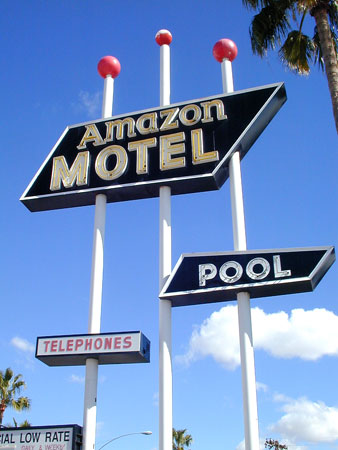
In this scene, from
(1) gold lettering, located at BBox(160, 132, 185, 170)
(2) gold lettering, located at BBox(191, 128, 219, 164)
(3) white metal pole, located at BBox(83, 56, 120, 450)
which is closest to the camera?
(3) white metal pole, located at BBox(83, 56, 120, 450)

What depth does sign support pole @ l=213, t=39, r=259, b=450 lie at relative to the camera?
12.6 m

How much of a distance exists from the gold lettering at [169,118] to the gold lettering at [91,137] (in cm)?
191

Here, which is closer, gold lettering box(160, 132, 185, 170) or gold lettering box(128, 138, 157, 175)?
gold lettering box(160, 132, 185, 170)

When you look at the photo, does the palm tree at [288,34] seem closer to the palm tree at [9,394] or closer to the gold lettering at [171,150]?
the gold lettering at [171,150]

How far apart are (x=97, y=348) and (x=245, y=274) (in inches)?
155

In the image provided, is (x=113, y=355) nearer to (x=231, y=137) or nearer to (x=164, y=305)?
(x=164, y=305)

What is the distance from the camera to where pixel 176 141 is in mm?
16391

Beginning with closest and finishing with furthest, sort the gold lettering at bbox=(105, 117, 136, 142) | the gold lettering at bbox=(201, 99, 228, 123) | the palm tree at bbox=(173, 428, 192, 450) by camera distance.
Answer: the gold lettering at bbox=(201, 99, 228, 123) < the gold lettering at bbox=(105, 117, 136, 142) < the palm tree at bbox=(173, 428, 192, 450)

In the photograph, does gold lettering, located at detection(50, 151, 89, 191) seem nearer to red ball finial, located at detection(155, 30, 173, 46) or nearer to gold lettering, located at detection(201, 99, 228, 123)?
gold lettering, located at detection(201, 99, 228, 123)

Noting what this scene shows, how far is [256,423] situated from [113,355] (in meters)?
3.70

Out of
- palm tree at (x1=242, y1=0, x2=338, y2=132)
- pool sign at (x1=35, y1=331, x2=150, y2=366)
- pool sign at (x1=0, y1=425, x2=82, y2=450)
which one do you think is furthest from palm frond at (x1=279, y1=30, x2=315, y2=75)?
pool sign at (x1=0, y1=425, x2=82, y2=450)

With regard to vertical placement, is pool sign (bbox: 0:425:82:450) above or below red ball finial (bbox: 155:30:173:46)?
below

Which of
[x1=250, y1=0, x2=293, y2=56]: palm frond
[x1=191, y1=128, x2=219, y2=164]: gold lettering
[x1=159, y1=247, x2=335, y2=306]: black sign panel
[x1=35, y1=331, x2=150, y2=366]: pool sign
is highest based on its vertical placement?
[x1=250, y1=0, x2=293, y2=56]: palm frond

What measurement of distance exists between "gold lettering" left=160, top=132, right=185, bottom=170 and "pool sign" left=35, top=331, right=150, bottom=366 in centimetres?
466
